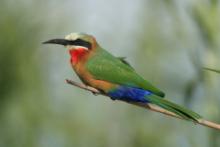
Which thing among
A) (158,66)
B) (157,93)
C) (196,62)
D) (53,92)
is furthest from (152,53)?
(157,93)

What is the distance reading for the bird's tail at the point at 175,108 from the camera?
992mm

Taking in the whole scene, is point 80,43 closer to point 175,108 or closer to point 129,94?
point 129,94

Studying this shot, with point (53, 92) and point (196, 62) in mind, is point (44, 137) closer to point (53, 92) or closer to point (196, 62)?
point (53, 92)

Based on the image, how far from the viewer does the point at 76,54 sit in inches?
54.7

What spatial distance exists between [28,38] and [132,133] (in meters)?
0.32

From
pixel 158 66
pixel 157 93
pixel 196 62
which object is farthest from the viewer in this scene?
pixel 158 66

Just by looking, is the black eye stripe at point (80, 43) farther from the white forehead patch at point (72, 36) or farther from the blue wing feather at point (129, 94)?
the blue wing feather at point (129, 94)

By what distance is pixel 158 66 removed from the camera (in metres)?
1.54

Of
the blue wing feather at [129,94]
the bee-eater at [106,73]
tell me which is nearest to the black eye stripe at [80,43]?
the bee-eater at [106,73]

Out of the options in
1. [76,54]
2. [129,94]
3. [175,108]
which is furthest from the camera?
[76,54]

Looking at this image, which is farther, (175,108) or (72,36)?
(72,36)

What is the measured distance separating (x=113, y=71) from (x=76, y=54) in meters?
0.09

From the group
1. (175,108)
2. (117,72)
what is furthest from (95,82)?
(175,108)

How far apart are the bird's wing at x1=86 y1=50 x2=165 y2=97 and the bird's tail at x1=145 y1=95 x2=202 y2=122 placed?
69 mm
